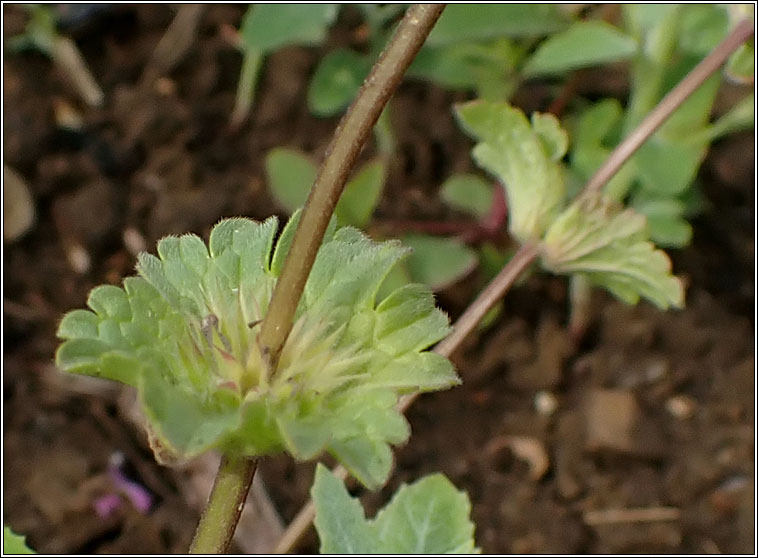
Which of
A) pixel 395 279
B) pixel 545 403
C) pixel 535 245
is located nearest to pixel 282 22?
pixel 395 279

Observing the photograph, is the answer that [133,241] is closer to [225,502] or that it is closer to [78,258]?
[78,258]

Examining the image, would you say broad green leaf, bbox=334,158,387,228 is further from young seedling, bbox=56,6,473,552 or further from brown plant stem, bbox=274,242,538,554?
young seedling, bbox=56,6,473,552

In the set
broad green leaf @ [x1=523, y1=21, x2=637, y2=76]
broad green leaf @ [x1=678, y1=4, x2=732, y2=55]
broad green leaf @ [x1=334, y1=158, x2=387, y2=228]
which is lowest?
broad green leaf @ [x1=334, y1=158, x2=387, y2=228]

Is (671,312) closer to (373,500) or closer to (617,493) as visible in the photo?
(617,493)

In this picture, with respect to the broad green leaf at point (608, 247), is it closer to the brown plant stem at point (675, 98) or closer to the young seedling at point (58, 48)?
the brown plant stem at point (675, 98)

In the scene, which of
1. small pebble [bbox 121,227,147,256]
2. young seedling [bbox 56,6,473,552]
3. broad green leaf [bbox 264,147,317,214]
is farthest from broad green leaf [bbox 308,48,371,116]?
young seedling [bbox 56,6,473,552]

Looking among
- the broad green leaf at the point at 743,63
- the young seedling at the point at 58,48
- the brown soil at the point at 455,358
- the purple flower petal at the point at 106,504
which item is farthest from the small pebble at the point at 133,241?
the broad green leaf at the point at 743,63
